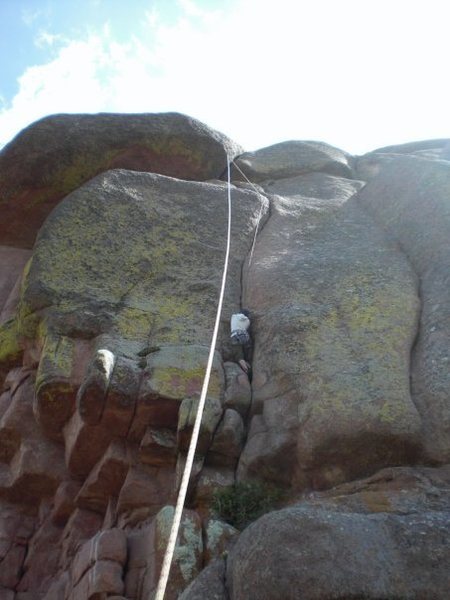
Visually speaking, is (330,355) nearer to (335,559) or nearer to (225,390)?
(225,390)

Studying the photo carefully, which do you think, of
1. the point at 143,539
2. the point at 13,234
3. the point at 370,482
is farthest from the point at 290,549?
the point at 13,234

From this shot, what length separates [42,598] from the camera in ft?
25.1

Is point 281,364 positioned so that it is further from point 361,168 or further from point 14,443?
point 361,168

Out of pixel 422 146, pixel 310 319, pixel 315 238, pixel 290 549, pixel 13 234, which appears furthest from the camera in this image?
pixel 422 146

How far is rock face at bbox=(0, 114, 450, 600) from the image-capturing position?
195 inches

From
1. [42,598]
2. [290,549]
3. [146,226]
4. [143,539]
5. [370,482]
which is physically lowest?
[42,598]

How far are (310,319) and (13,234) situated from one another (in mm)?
8102

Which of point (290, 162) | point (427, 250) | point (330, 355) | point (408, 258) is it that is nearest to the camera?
point (330, 355)

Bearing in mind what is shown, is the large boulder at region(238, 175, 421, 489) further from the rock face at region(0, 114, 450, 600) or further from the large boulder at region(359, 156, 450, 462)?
the large boulder at region(359, 156, 450, 462)

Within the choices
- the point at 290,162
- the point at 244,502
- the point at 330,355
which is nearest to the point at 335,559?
the point at 244,502

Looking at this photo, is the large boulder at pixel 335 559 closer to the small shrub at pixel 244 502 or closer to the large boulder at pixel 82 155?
the small shrub at pixel 244 502

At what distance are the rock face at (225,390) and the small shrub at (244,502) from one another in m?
0.07

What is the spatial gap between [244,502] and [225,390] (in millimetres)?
1682

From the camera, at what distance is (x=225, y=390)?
816cm
